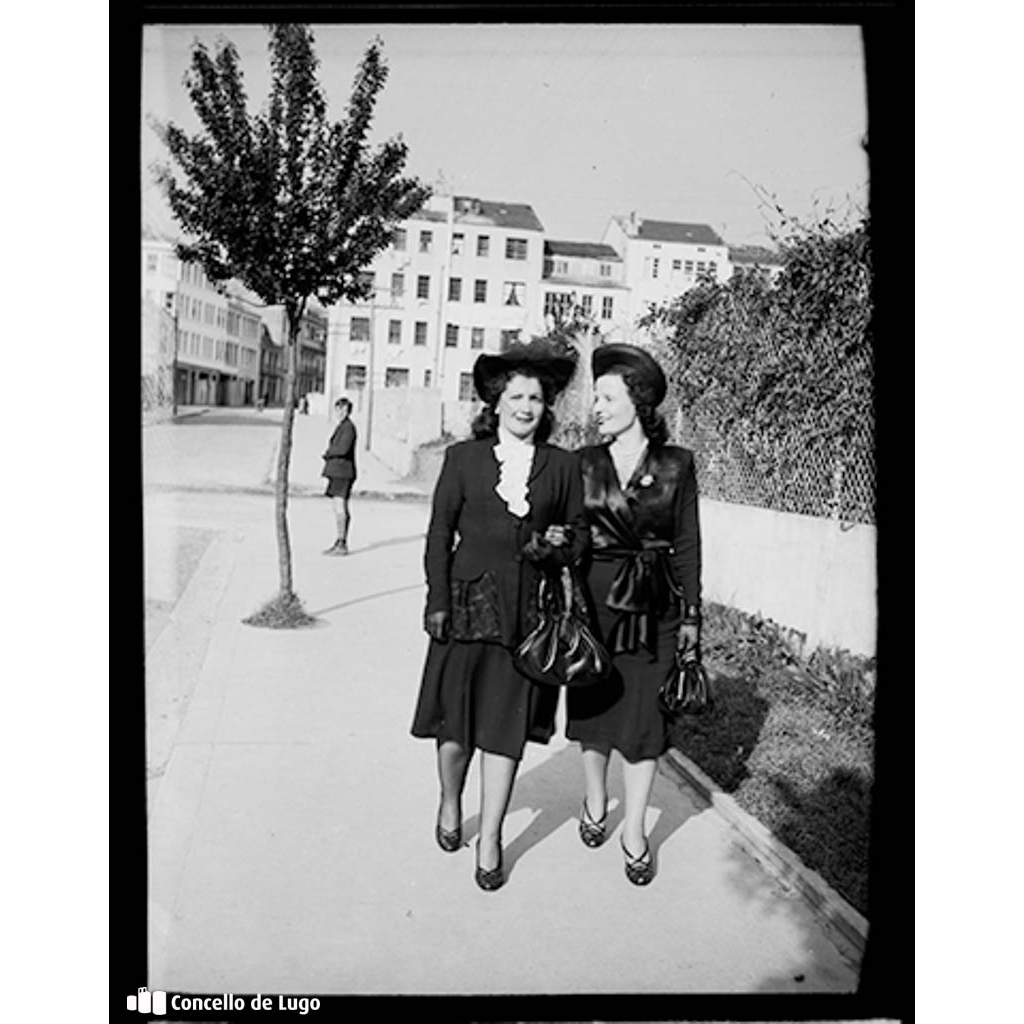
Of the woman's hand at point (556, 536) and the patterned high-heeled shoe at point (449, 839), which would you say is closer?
the woman's hand at point (556, 536)

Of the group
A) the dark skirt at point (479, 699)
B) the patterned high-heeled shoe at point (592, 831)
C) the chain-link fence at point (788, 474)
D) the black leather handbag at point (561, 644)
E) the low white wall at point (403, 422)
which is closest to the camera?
the black leather handbag at point (561, 644)

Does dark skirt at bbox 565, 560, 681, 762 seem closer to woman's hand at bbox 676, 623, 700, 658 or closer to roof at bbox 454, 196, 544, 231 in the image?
woman's hand at bbox 676, 623, 700, 658

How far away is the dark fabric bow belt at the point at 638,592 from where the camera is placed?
10.8 ft

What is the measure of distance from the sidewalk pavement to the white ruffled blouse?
1.37 ft

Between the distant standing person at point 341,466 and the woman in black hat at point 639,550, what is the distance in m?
0.73

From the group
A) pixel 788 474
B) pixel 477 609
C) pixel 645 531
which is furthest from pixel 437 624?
pixel 788 474

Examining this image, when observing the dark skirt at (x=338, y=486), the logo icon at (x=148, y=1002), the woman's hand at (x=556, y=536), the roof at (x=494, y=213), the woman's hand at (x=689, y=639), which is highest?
the roof at (x=494, y=213)

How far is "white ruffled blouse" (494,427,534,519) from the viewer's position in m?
3.17

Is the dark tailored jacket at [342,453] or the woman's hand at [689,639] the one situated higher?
the dark tailored jacket at [342,453]

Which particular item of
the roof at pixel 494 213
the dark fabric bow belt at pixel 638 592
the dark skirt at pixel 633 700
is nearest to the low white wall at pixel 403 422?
the roof at pixel 494 213

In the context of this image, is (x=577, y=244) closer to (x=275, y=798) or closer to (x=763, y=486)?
(x=763, y=486)

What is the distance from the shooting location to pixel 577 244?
329 cm

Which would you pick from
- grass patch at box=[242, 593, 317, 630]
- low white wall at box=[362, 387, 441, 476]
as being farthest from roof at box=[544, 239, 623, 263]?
grass patch at box=[242, 593, 317, 630]

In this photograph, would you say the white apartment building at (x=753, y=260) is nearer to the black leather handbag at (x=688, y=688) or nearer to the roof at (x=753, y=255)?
the roof at (x=753, y=255)
